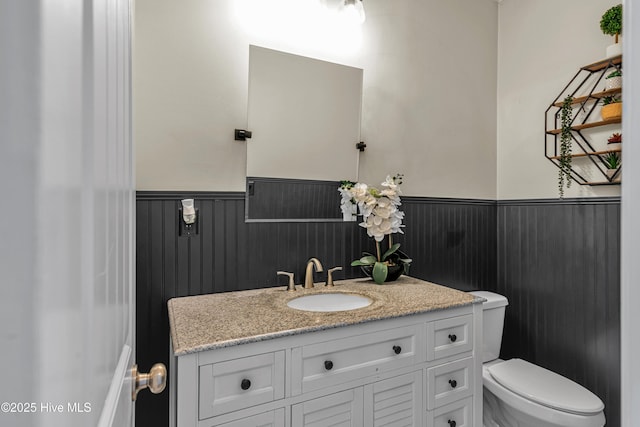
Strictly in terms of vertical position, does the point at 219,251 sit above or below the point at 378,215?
below

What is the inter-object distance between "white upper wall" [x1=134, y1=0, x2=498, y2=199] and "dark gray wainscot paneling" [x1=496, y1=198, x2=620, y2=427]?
1.42 ft

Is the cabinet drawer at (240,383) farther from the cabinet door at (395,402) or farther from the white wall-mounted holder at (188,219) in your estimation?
the white wall-mounted holder at (188,219)

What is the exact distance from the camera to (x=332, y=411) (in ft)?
3.79

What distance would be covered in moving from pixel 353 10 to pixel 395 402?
6.19 ft

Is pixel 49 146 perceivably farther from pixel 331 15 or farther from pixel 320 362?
pixel 331 15

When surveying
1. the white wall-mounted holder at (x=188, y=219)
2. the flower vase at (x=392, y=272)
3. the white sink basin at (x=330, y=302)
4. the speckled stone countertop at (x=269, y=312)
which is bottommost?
the white sink basin at (x=330, y=302)

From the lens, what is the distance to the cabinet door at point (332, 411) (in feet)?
3.61

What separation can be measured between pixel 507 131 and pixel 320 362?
2089mm

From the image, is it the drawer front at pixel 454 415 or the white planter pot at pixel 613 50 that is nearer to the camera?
the drawer front at pixel 454 415

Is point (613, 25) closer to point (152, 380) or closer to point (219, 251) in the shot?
point (219, 251)

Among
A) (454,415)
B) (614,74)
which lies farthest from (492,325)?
(614,74)

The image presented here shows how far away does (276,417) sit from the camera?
3.50 feet

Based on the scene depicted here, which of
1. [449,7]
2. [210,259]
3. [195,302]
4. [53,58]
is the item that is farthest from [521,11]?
[53,58]

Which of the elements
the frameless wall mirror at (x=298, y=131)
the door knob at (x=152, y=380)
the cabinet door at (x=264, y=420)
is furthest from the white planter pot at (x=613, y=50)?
the door knob at (x=152, y=380)
